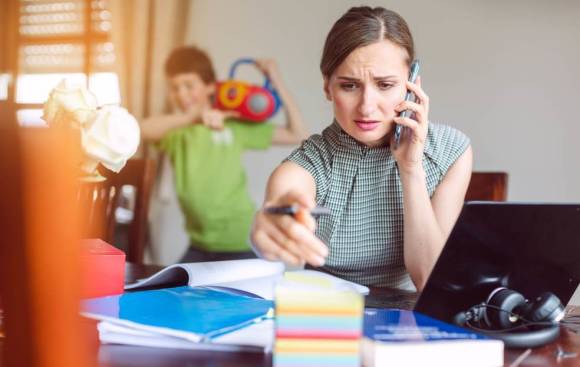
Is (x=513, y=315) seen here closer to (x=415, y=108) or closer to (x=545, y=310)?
(x=545, y=310)

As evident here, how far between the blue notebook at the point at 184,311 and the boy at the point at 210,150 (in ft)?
8.17

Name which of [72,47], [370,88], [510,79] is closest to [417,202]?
[370,88]

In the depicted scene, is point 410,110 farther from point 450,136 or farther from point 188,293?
point 188,293

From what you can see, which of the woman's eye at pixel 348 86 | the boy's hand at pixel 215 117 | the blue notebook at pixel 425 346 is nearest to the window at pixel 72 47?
the boy's hand at pixel 215 117

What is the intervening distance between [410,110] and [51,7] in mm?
3420

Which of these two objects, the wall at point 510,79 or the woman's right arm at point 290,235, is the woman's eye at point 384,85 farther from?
the wall at point 510,79

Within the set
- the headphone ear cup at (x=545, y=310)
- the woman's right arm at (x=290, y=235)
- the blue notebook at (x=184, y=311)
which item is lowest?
the blue notebook at (x=184, y=311)

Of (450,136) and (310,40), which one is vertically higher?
(310,40)

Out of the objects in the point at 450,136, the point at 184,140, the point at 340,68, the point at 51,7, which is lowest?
the point at 184,140

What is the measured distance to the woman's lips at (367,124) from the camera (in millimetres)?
1410

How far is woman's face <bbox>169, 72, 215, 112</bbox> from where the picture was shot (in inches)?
147

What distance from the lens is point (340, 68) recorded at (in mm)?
1434

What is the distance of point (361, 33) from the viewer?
142 cm

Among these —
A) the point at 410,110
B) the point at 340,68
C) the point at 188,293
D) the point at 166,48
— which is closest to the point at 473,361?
the point at 188,293
